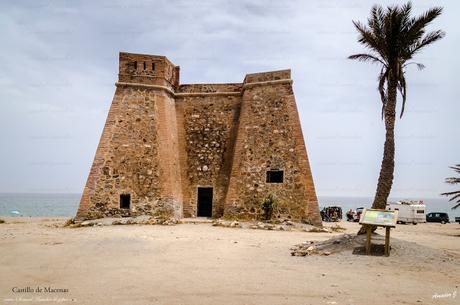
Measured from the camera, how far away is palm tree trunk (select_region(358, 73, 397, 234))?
12.9 m

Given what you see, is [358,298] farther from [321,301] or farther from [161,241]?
[161,241]

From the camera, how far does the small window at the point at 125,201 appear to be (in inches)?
816

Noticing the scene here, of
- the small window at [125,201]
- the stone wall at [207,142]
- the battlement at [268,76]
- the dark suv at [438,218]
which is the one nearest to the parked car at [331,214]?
the dark suv at [438,218]

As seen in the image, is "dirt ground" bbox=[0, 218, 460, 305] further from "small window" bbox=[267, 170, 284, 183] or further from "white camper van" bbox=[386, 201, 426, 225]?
"white camper van" bbox=[386, 201, 426, 225]

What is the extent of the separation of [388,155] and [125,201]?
13.7 metres

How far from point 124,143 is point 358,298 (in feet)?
55.5

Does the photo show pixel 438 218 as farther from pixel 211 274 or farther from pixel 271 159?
pixel 211 274

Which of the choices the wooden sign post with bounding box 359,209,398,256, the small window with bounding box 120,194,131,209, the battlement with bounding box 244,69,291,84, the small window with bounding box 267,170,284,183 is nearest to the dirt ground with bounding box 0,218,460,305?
the wooden sign post with bounding box 359,209,398,256

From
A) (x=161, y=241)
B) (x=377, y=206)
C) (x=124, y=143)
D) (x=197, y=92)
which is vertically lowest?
(x=161, y=241)

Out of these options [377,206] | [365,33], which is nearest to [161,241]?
[377,206]

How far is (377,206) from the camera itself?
12.9 meters

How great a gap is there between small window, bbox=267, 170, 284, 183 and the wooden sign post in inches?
372

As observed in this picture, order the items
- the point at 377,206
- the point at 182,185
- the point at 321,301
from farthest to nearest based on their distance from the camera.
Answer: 1. the point at 182,185
2. the point at 377,206
3. the point at 321,301

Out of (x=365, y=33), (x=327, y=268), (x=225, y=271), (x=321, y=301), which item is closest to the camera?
(x=321, y=301)
